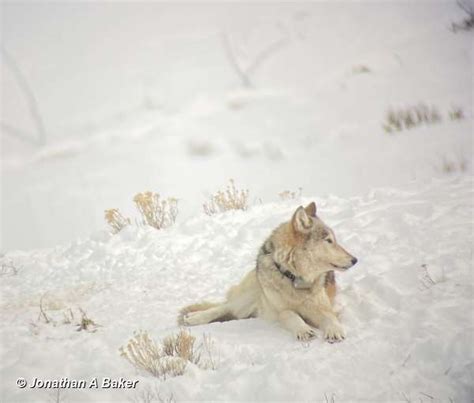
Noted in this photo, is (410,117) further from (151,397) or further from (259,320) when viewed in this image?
(151,397)

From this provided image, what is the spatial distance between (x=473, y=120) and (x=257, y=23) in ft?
21.2

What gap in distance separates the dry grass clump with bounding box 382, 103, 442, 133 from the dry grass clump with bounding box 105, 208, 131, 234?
500 centimetres

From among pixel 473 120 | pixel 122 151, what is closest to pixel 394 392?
pixel 473 120

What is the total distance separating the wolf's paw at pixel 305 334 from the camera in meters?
3.28

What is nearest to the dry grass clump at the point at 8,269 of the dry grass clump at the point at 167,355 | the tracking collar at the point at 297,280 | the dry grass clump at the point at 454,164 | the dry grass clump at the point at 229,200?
the dry grass clump at the point at 229,200

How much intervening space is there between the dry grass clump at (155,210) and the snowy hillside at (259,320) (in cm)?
38

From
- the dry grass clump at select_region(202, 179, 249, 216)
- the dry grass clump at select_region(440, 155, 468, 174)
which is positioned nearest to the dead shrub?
the dry grass clump at select_region(202, 179, 249, 216)

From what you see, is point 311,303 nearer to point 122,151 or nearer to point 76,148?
point 122,151

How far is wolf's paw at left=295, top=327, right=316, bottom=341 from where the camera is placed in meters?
3.28

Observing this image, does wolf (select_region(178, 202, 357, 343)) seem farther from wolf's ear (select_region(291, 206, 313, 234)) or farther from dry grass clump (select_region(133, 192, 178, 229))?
dry grass clump (select_region(133, 192, 178, 229))

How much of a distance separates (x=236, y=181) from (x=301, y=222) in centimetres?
374

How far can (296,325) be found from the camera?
3.37 m

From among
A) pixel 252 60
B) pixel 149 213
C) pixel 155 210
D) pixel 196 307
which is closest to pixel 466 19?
pixel 252 60

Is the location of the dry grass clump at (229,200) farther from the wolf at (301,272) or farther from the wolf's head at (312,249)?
the wolf's head at (312,249)
